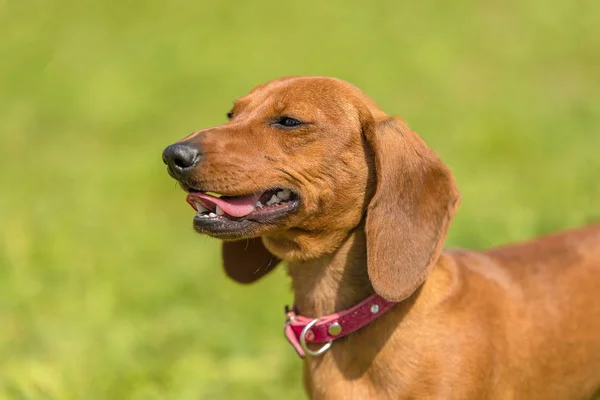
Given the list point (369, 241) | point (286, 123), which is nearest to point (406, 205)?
point (369, 241)

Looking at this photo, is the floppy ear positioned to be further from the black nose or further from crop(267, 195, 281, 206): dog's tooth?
the black nose

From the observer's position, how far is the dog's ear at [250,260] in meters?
4.20

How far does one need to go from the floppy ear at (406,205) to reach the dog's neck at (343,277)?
18 cm

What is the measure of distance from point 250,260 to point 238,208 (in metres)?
0.70

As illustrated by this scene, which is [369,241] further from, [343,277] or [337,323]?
[337,323]

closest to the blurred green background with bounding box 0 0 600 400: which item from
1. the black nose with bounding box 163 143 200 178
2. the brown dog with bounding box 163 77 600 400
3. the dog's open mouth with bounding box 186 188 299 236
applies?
the brown dog with bounding box 163 77 600 400

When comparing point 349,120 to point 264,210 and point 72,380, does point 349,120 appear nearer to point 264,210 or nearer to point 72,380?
point 264,210

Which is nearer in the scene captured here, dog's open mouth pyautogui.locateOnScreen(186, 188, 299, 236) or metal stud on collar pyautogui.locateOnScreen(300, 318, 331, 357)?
dog's open mouth pyautogui.locateOnScreen(186, 188, 299, 236)

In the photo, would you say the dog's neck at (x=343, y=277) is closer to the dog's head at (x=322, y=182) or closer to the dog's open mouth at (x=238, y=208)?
the dog's head at (x=322, y=182)

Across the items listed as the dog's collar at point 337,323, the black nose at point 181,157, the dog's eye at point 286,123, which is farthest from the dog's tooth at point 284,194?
the dog's collar at point 337,323

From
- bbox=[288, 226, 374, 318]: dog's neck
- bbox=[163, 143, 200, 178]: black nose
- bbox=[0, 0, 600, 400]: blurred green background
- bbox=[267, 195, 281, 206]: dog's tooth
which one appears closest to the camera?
bbox=[163, 143, 200, 178]: black nose

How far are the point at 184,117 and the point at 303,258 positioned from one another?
7.63 meters

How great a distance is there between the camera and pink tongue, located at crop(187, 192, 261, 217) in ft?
11.6

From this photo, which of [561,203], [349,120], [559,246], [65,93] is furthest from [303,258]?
[65,93]
